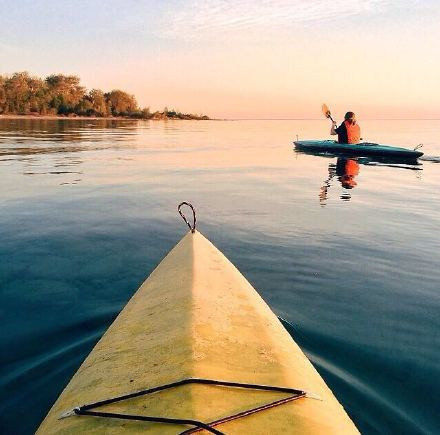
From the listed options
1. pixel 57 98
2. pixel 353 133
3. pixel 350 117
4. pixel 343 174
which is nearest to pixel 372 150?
pixel 353 133

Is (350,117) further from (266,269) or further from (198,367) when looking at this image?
(198,367)

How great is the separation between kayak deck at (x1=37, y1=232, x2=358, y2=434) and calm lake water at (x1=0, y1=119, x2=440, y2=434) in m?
0.98

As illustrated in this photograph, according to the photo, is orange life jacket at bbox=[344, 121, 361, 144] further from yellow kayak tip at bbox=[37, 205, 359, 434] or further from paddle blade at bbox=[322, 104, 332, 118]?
yellow kayak tip at bbox=[37, 205, 359, 434]

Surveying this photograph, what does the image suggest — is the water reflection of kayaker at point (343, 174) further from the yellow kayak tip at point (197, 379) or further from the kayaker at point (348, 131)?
the yellow kayak tip at point (197, 379)

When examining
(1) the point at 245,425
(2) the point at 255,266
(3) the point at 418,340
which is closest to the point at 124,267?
(2) the point at 255,266

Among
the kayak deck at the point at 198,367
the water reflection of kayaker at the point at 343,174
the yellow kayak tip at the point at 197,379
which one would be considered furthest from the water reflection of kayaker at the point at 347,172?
the yellow kayak tip at the point at 197,379

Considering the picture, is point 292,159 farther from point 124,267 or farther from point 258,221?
point 124,267

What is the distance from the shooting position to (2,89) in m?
90.2

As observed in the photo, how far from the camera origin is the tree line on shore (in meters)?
92.6

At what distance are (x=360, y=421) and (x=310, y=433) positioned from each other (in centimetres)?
150

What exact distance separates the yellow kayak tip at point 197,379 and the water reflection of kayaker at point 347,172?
1215 centimetres

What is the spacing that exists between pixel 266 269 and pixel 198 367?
4287 millimetres

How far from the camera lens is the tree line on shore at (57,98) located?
92.6 meters

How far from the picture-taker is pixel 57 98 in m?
95.6
